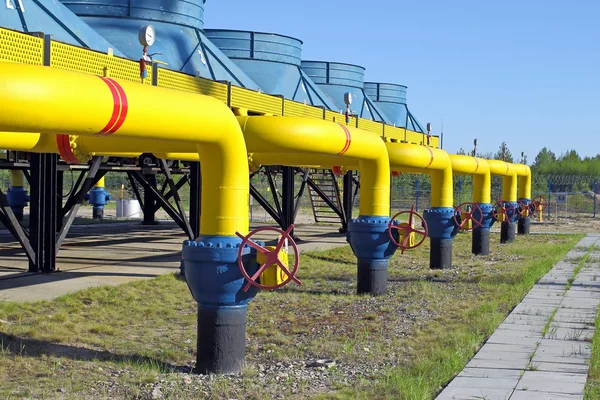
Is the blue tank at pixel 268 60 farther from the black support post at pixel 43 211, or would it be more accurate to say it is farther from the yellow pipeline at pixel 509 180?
the black support post at pixel 43 211

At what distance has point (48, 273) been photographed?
13.5 metres

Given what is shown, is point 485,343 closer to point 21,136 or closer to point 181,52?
point 21,136

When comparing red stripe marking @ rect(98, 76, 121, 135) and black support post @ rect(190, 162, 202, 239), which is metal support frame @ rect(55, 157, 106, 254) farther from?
red stripe marking @ rect(98, 76, 121, 135)

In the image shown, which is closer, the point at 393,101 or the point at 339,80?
the point at 339,80

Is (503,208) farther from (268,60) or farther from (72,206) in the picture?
(72,206)

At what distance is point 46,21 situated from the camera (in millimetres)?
13859

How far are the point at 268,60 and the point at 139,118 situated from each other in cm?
2202

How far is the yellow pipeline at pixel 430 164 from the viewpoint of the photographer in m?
14.6

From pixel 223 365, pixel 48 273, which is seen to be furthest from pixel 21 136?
pixel 48 273

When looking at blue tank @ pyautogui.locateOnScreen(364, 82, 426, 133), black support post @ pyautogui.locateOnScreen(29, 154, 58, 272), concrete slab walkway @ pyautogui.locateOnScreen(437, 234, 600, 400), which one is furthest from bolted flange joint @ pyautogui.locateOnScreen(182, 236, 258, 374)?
blue tank @ pyautogui.locateOnScreen(364, 82, 426, 133)

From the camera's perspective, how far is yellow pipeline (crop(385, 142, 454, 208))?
1463cm

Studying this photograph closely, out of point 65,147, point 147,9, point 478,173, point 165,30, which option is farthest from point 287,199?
point 65,147

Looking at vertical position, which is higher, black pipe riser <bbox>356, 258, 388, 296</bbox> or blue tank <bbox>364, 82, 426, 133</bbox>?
blue tank <bbox>364, 82, 426, 133</bbox>

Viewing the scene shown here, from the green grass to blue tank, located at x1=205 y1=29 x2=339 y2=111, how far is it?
44.9 ft
